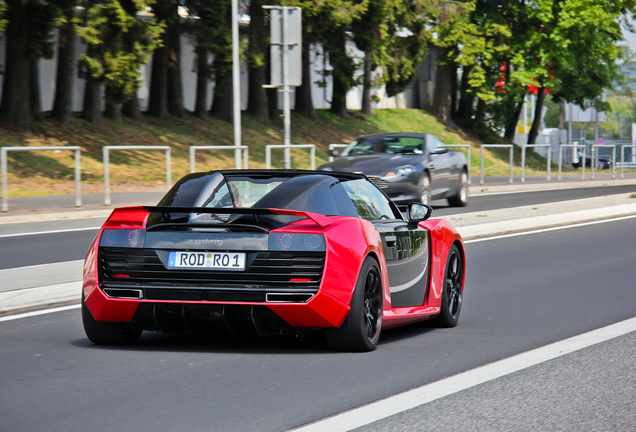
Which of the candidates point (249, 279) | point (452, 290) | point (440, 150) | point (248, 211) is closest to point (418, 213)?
point (452, 290)

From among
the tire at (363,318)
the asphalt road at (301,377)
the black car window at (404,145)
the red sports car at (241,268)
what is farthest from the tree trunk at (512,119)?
the red sports car at (241,268)

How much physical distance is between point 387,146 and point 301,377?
15.7m

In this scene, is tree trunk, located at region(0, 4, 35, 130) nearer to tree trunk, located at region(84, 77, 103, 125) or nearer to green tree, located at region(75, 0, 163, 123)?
green tree, located at region(75, 0, 163, 123)

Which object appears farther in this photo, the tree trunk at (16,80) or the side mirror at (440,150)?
the tree trunk at (16,80)

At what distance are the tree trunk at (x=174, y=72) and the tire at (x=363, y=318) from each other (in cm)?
2805

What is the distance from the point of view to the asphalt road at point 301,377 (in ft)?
16.2

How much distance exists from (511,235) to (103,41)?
15.1m

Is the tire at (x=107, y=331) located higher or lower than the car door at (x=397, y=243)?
lower

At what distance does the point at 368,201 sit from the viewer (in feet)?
24.4

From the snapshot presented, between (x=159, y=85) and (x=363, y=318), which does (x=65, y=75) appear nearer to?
(x=159, y=85)

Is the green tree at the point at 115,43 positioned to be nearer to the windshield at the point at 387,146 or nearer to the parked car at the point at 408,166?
the parked car at the point at 408,166

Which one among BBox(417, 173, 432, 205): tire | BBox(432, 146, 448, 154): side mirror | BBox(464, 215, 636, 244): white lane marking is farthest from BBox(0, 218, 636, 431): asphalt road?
BBox(432, 146, 448, 154): side mirror

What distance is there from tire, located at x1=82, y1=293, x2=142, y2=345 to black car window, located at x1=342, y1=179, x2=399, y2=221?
1.71m

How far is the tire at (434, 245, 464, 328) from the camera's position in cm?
808
